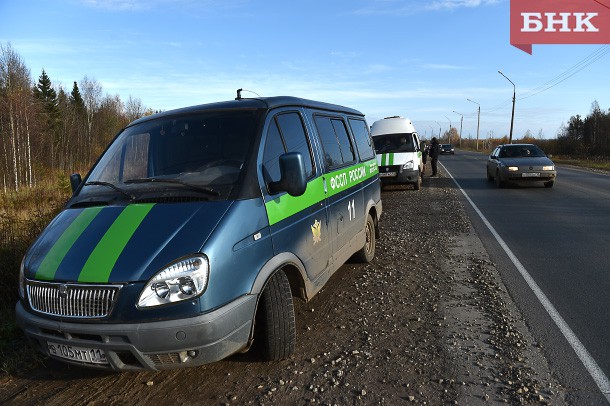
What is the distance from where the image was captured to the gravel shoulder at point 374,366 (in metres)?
2.95

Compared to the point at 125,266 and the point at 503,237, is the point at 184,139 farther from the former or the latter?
the point at 503,237

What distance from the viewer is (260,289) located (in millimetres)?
3014

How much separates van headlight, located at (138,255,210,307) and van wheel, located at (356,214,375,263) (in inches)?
139

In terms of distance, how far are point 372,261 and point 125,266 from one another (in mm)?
4323

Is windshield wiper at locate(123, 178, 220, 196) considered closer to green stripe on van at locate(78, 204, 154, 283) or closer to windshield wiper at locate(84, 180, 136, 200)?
windshield wiper at locate(84, 180, 136, 200)

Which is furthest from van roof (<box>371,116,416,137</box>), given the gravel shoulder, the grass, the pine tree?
the pine tree

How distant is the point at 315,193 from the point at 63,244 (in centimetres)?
209

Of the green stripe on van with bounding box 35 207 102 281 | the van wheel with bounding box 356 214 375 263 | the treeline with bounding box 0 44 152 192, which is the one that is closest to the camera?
the green stripe on van with bounding box 35 207 102 281

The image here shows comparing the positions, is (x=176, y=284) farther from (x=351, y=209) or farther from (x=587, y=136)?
(x=587, y=136)

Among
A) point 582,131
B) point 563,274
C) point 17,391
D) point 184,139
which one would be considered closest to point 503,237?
point 563,274

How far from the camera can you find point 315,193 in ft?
13.4

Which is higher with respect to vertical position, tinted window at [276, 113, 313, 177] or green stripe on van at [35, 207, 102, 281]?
tinted window at [276, 113, 313, 177]

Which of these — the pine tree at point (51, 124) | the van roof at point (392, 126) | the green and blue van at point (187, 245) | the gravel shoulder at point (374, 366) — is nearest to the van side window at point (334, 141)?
the green and blue van at point (187, 245)

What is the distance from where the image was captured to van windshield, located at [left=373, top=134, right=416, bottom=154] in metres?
15.1
